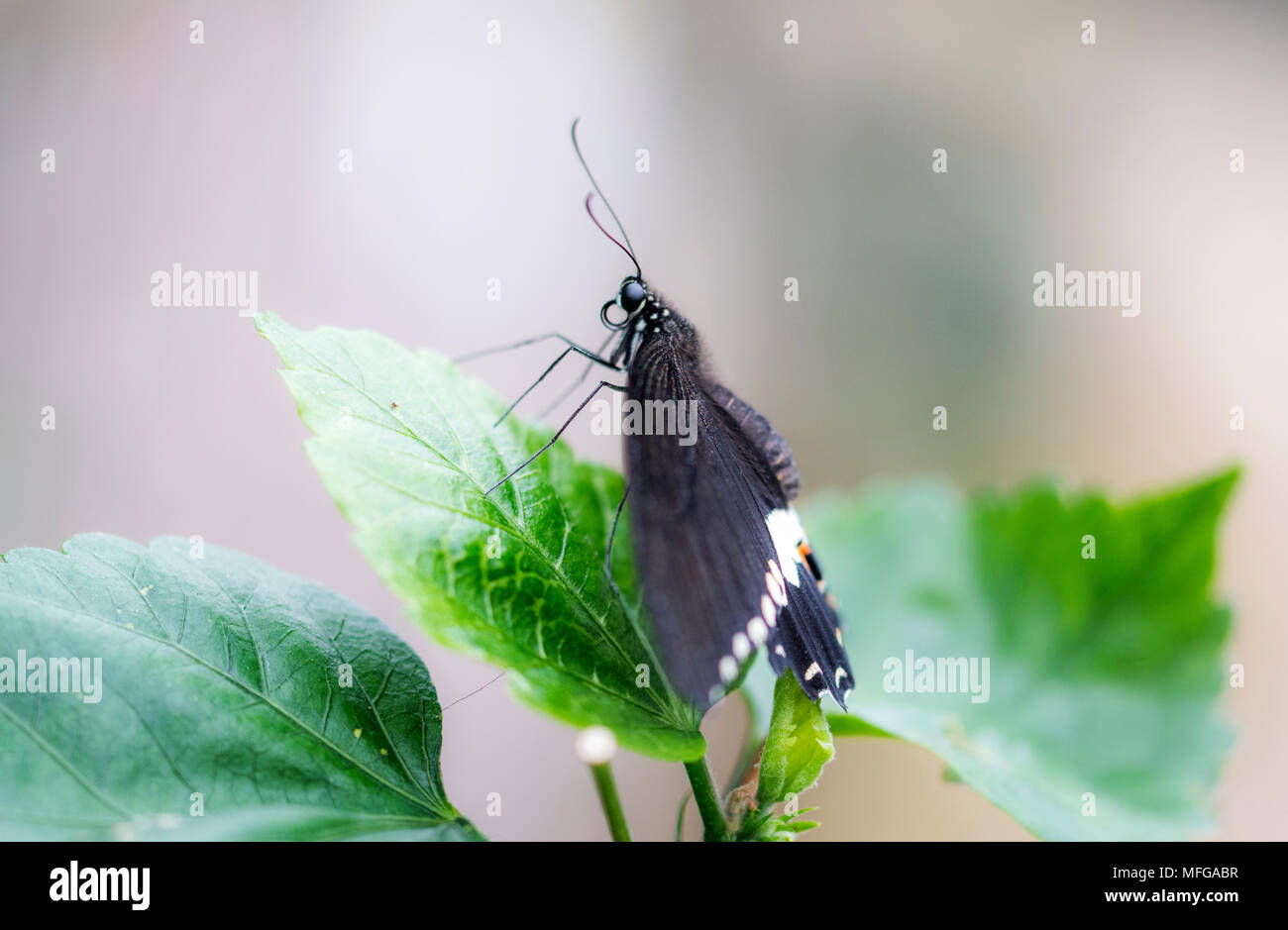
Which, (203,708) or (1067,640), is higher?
(203,708)

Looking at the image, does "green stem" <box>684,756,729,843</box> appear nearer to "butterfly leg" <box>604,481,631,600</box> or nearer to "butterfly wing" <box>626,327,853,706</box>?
"butterfly wing" <box>626,327,853,706</box>

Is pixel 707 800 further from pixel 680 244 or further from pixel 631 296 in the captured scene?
pixel 680 244

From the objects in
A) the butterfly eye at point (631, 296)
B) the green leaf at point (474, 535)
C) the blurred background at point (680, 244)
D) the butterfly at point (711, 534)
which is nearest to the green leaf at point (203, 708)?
the green leaf at point (474, 535)

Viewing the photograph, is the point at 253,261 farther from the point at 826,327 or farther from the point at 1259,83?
the point at 1259,83

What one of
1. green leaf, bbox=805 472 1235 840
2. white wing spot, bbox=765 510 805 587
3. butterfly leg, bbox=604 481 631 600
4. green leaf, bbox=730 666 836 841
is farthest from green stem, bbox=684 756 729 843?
green leaf, bbox=805 472 1235 840

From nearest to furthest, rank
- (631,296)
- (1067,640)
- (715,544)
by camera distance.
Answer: (715,544) → (631,296) → (1067,640)

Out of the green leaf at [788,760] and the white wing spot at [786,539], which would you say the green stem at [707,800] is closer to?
the green leaf at [788,760]

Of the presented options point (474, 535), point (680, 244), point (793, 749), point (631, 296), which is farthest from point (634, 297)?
point (680, 244)
